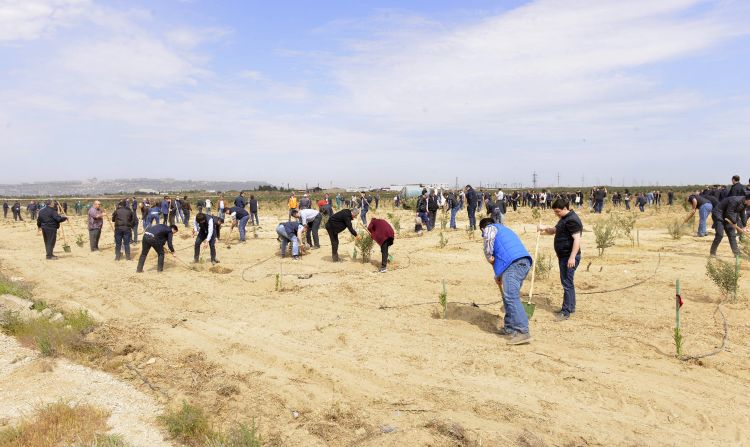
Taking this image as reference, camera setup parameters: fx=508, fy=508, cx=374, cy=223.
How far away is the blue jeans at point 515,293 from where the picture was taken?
5.88 meters

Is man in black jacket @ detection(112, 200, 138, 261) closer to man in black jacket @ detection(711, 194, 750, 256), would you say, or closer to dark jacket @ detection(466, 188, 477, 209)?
dark jacket @ detection(466, 188, 477, 209)

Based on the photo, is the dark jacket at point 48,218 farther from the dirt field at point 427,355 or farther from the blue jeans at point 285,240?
the blue jeans at point 285,240

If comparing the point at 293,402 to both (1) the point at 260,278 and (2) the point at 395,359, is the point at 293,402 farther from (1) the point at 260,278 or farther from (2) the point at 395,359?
(1) the point at 260,278

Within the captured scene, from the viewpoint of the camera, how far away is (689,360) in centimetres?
525

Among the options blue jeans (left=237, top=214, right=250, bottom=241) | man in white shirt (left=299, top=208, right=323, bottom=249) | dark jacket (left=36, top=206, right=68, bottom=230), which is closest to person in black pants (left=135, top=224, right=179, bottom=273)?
man in white shirt (left=299, top=208, right=323, bottom=249)

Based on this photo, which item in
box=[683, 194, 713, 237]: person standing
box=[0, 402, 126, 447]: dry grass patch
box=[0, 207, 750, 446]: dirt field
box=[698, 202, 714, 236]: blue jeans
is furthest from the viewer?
box=[698, 202, 714, 236]: blue jeans

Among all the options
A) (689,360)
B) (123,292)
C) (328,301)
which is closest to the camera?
(689,360)

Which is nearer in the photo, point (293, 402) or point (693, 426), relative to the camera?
point (693, 426)

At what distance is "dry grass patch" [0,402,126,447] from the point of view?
437cm

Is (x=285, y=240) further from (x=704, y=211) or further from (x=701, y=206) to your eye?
(x=704, y=211)

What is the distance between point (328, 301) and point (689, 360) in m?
5.03

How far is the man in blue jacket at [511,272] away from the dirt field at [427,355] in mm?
237

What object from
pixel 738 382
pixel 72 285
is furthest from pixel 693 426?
pixel 72 285

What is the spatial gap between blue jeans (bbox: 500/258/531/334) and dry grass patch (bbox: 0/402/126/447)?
4142mm
